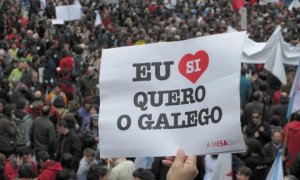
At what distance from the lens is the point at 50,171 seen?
8664mm

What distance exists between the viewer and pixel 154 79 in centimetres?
516

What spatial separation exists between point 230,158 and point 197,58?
287cm

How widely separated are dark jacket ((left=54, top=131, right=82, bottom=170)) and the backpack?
990mm

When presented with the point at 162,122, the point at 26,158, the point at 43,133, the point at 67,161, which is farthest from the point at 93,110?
the point at 162,122

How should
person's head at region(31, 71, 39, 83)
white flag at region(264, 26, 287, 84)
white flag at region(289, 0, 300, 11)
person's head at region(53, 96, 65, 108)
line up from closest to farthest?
person's head at region(53, 96, 65, 108) → white flag at region(264, 26, 287, 84) → person's head at region(31, 71, 39, 83) → white flag at region(289, 0, 300, 11)

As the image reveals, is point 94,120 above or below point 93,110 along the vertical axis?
below

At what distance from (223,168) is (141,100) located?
108 inches

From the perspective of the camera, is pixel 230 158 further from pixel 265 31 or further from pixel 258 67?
pixel 265 31

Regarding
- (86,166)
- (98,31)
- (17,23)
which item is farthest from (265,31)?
(86,166)

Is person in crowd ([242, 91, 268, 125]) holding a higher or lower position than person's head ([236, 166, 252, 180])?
higher

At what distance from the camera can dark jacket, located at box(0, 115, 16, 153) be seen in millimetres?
10914

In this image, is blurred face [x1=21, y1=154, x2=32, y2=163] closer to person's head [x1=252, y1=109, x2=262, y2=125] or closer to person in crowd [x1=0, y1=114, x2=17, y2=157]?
person in crowd [x1=0, y1=114, x2=17, y2=157]

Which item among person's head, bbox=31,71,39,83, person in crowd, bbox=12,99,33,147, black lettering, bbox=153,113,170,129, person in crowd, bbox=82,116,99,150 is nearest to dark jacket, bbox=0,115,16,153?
person in crowd, bbox=12,99,33,147

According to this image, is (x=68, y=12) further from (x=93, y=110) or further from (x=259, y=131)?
(x=259, y=131)
